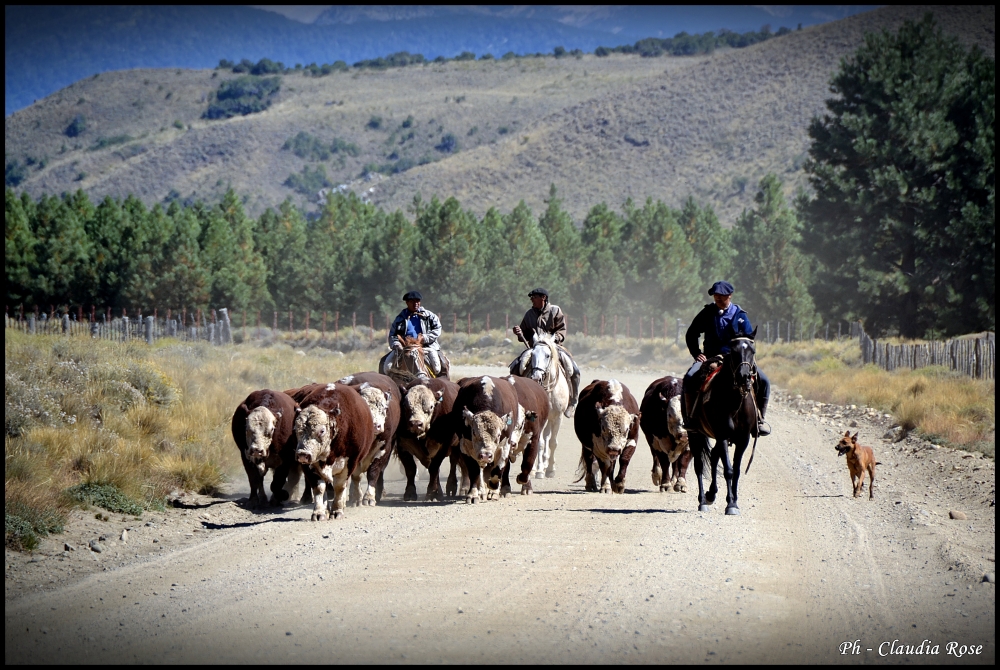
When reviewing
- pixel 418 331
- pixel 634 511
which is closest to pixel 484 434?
pixel 634 511

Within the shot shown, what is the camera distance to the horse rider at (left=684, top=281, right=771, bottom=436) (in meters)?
14.2

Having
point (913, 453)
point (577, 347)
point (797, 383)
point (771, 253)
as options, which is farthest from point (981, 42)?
point (913, 453)

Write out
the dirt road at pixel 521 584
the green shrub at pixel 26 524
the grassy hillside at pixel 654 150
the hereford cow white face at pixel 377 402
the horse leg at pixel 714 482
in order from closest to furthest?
the dirt road at pixel 521 584
the green shrub at pixel 26 524
the horse leg at pixel 714 482
the hereford cow white face at pixel 377 402
the grassy hillside at pixel 654 150

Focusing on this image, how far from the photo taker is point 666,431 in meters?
16.1

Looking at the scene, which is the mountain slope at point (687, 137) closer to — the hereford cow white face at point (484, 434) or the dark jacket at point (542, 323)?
the dark jacket at point (542, 323)

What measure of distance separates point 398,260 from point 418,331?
47.6m

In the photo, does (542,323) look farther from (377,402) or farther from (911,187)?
(911,187)

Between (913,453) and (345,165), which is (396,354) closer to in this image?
(913,453)

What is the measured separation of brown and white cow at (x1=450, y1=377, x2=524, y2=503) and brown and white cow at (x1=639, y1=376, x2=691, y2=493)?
1.91m

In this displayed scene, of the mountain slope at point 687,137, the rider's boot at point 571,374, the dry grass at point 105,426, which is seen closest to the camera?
the dry grass at point 105,426

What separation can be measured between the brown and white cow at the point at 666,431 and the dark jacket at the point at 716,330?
141 cm

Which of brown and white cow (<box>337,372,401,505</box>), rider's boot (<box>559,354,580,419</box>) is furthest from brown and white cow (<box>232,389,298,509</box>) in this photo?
rider's boot (<box>559,354,580,419</box>)

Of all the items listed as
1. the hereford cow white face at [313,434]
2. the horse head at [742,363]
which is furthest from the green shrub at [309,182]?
the horse head at [742,363]

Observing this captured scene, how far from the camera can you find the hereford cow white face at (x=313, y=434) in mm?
13109
